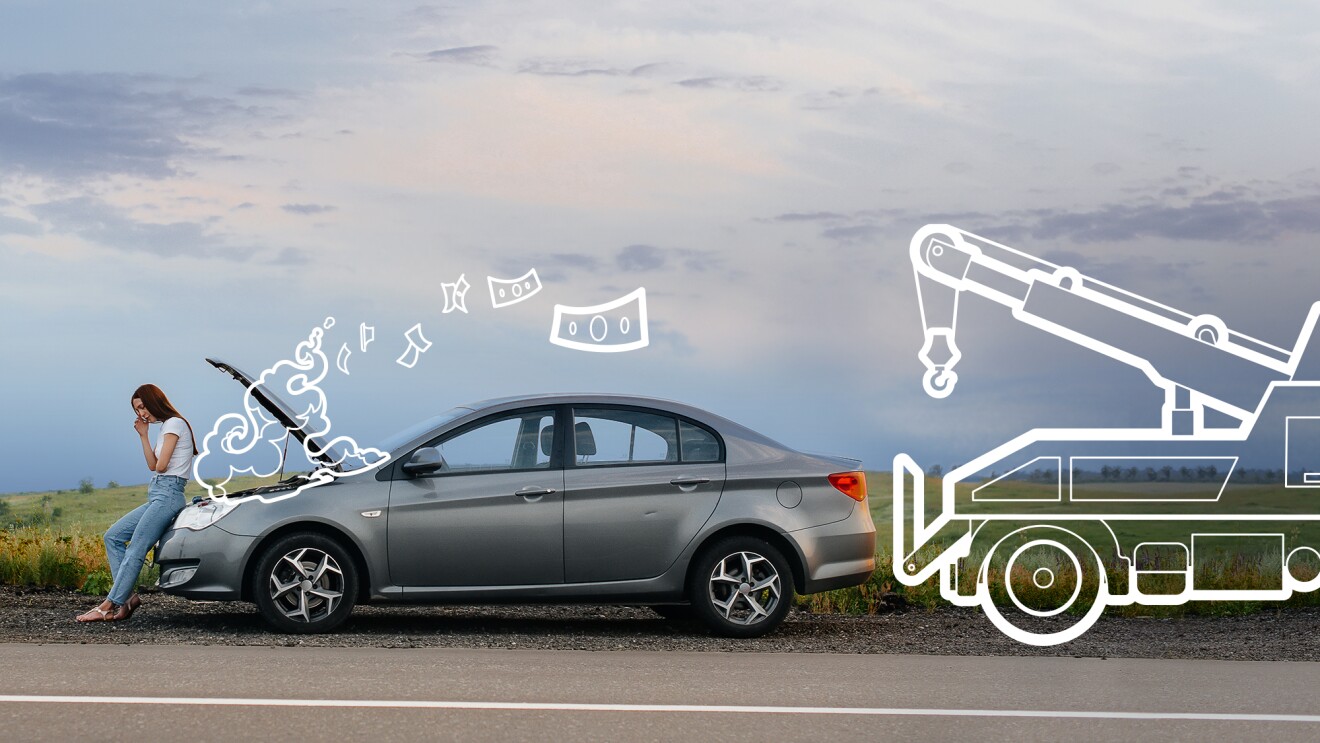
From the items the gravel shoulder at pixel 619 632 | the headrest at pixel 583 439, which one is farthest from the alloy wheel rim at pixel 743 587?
the headrest at pixel 583 439

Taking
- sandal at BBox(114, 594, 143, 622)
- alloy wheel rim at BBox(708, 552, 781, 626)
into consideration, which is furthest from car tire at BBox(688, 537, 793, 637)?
sandal at BBox(114, 594, 143, 622)

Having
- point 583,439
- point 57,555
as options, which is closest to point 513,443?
point 583,439

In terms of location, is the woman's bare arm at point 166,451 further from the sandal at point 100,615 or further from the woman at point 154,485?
the sandal at point 100,615

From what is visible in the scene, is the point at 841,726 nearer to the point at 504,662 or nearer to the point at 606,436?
the point at 504,662

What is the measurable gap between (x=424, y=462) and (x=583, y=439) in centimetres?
127

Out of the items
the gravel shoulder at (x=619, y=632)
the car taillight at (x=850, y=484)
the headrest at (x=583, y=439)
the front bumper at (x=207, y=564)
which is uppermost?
the headrest at (x=583, y=439)

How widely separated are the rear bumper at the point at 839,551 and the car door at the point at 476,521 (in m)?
1.93

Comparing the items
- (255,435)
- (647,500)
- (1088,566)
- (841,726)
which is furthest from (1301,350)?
(255,435)

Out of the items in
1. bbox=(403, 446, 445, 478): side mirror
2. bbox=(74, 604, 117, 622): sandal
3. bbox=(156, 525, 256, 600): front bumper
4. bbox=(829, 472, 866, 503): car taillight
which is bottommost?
bbox=(74, 604, 117, 622): sandal

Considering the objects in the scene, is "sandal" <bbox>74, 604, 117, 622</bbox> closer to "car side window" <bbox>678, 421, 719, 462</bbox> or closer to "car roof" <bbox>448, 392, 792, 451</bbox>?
"car roof" <bbox>448, 392, 792, 451</bbox>

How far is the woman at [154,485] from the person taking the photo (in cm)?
1207

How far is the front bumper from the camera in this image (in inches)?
433

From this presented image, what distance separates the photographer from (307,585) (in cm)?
1107

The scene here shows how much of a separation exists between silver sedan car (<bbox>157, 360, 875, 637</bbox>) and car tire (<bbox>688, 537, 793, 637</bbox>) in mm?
11
